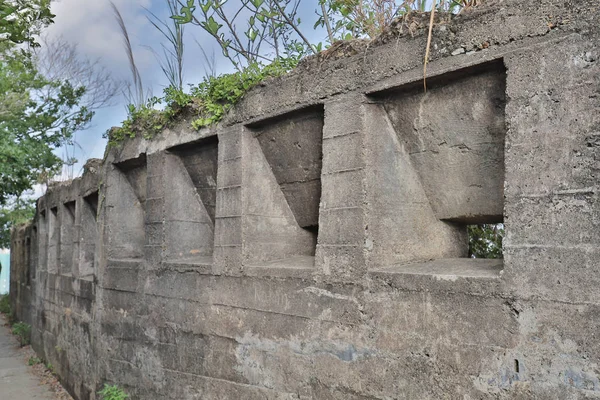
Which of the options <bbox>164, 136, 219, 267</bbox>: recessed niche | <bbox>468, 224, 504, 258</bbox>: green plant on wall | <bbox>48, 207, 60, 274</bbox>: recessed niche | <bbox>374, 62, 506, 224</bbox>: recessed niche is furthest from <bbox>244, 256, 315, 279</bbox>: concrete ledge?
<bbox>48, 207, 60, 274</bbox>: recessed niche

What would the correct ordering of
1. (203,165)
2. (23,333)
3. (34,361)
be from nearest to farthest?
(203,165) → (34,361) → (23,333)

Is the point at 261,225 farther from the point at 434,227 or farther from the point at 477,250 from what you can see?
the point at 477,250

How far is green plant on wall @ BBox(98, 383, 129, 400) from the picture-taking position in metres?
6.07

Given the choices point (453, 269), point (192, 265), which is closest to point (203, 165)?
point (192, 265)

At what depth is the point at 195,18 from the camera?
5.20 metres

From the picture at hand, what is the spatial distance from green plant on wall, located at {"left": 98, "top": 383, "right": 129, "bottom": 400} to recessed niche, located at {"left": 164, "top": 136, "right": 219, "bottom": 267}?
64.6 inches

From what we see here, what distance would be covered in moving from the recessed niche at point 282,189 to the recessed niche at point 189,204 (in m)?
0.86

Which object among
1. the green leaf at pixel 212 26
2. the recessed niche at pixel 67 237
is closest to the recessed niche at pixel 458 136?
the green leaf at pixel 212 26

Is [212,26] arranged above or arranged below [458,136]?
above

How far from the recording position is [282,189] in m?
5.03

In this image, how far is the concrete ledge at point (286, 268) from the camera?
414 centimetres

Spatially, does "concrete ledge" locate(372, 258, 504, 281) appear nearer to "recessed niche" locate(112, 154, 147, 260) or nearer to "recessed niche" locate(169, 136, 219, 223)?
"recessed niche" locate(169, 136, 219, 223)

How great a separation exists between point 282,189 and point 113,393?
10.0 ft

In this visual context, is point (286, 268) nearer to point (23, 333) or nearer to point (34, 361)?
point (34, 361)
